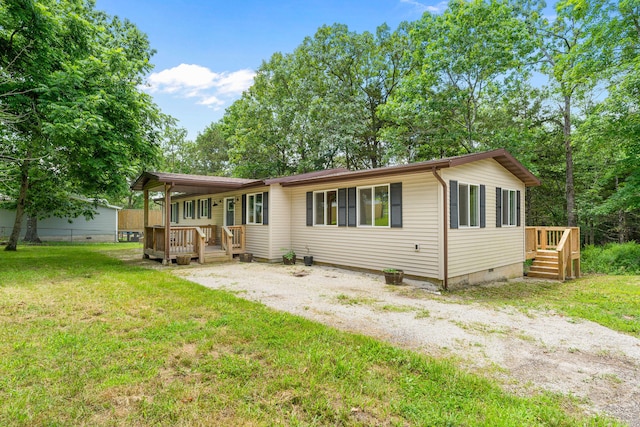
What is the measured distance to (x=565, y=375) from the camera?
316cm

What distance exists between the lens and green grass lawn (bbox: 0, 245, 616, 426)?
7.77 feet

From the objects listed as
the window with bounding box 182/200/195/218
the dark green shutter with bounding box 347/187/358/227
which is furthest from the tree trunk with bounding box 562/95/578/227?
the window with bounding box 182/200/195/218

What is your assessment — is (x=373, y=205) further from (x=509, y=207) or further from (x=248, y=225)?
(x=248, y=225)

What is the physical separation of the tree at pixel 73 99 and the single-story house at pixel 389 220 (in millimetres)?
1336

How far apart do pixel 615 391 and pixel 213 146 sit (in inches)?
1222

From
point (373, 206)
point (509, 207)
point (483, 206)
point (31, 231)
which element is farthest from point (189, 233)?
point (31, 231)

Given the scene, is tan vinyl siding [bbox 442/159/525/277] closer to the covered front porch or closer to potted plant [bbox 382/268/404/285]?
potted plant [bbox 382/268/404/285]

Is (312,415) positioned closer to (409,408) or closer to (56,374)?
(409,408)

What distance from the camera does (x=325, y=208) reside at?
10.1m

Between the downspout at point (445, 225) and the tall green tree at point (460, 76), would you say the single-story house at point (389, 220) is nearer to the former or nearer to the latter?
the downspout at point (445, 225)

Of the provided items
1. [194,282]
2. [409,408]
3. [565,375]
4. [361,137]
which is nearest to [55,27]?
[194,282]

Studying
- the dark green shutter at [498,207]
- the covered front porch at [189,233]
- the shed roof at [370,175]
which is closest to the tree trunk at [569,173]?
the shed roof at [370,175]

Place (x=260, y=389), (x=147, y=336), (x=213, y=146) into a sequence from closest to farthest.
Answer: (x=260, y=389)
(x=147, y=336)
(x=213, y=146)

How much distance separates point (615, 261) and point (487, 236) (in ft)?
25.0
